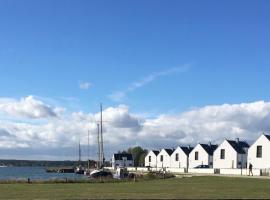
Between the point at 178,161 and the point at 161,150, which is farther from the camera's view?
the point at 161,150

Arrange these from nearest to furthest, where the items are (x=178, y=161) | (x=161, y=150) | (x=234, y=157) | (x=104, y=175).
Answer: (x=104, y=175)
(x=234, y=157)
(x=178, y=161)
(x=161, y=150)

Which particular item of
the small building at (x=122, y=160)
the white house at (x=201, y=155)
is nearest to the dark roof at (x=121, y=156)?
the small building at (x=122, y=160)

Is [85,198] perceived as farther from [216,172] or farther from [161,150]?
[161,150]

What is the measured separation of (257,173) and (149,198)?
4429 cm

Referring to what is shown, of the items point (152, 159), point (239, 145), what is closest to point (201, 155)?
point (239, 145)

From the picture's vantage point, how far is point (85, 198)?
102 ft

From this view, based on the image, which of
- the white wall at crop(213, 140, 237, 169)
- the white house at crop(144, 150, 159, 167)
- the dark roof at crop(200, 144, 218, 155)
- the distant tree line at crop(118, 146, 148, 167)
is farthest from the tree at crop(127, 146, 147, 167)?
the white wall at crop(213, 140, 237, 169)

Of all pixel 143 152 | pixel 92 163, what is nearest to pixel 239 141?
pixel 92 163

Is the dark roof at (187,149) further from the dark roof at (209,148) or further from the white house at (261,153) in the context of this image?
the white house at (261,153)

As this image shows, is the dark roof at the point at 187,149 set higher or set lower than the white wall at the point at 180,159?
higher

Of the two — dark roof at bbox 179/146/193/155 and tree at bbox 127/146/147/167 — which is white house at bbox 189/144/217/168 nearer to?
dark roof at bbox 179/146/193/155

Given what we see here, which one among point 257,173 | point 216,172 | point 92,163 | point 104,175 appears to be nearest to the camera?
point 257,173

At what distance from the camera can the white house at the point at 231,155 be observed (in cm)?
10700

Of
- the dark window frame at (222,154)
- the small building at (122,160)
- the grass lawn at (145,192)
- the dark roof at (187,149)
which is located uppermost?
the dark roof at (187,149)
